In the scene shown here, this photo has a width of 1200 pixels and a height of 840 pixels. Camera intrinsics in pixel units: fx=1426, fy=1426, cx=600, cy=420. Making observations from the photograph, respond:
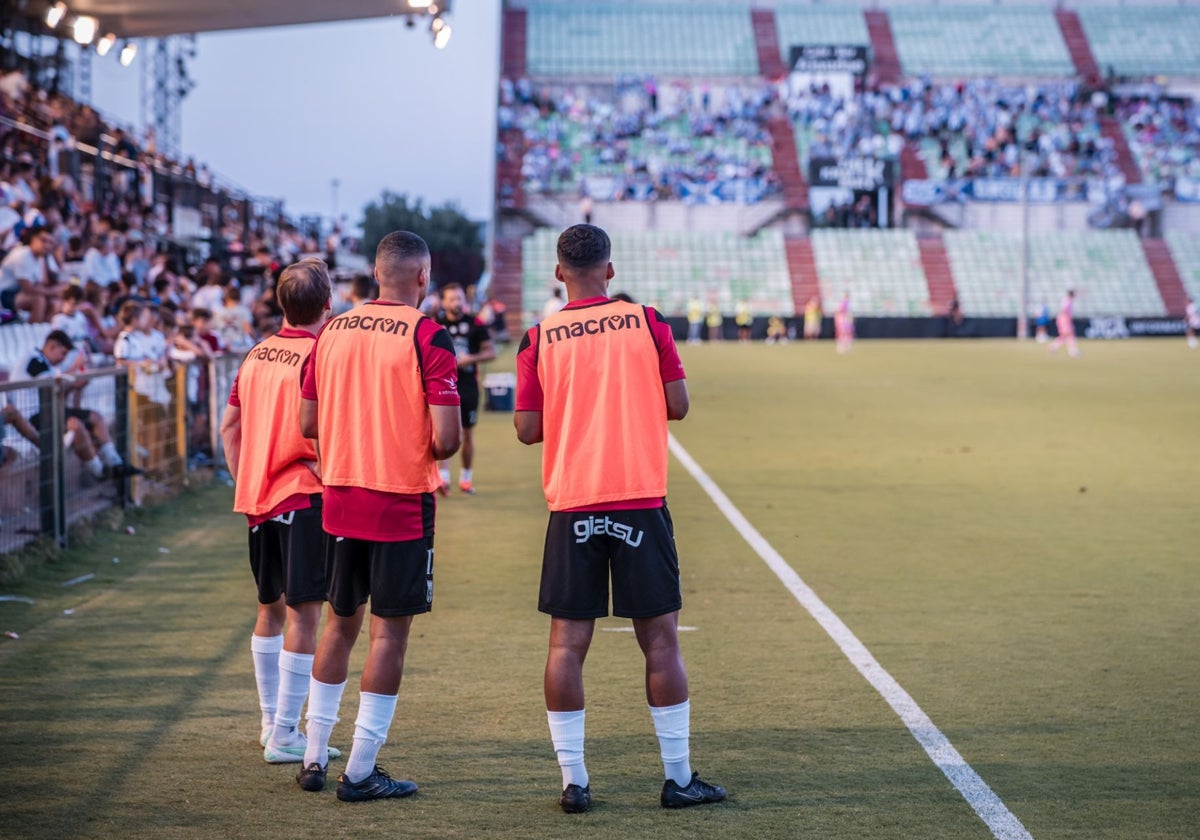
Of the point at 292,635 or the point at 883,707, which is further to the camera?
the point at 883,707

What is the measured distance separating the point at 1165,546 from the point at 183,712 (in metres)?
7.32

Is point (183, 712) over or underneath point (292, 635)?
underneath

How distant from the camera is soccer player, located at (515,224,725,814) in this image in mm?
4867

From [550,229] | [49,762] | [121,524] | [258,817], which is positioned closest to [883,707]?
[258,817]

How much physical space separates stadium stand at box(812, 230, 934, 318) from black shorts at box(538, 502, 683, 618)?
51.7 metres

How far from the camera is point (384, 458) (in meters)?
4.98

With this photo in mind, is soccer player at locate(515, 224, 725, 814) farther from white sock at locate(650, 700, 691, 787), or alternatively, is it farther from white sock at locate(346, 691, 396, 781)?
white sock at locate(346, 691, 396, 781)

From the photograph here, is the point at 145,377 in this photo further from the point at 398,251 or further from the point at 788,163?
the point at 788,163

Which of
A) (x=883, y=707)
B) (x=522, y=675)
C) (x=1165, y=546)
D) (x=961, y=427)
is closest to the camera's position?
(x=883, y=707)

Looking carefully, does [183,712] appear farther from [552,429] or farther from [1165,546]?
[1165,546]

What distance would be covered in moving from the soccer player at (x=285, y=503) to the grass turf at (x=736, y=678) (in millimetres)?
279

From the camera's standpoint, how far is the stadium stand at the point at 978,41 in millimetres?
67125

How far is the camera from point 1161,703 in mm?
6227

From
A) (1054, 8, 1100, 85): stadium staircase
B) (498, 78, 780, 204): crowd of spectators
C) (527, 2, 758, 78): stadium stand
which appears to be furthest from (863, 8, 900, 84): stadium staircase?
(1054, 8, 1100, 85): stadium staircase
